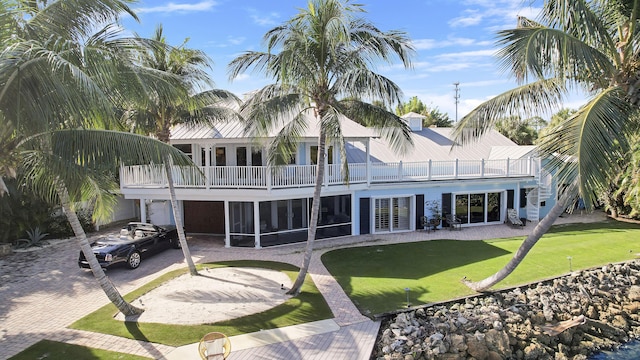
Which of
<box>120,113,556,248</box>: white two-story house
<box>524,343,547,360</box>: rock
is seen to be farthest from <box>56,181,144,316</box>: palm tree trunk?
<box>524,343,547,360</box>: rock

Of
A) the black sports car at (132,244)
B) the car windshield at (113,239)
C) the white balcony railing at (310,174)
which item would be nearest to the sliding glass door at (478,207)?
the white balcony railing at (310,174)

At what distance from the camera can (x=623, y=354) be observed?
10648 mm

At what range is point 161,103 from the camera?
1319 cm

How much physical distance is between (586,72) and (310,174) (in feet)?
36.4

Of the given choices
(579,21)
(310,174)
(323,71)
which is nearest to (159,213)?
(310,174)

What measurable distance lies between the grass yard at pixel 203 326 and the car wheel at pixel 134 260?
2827mm

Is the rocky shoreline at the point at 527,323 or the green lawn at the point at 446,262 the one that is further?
the green lawn at the point at 446,262

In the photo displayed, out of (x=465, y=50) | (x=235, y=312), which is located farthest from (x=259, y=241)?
(x=465, y=50)

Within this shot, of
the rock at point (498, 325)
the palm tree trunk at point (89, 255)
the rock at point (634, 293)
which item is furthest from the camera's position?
the rock at point (634, 293)

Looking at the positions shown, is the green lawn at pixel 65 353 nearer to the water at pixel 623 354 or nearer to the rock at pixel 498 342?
the rock at pixel 498 342

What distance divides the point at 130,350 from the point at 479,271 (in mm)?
11611

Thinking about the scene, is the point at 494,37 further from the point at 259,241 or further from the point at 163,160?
the point at 259,241

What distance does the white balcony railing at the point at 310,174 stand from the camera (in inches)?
658

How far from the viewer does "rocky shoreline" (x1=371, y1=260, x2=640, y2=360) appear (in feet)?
30.8
